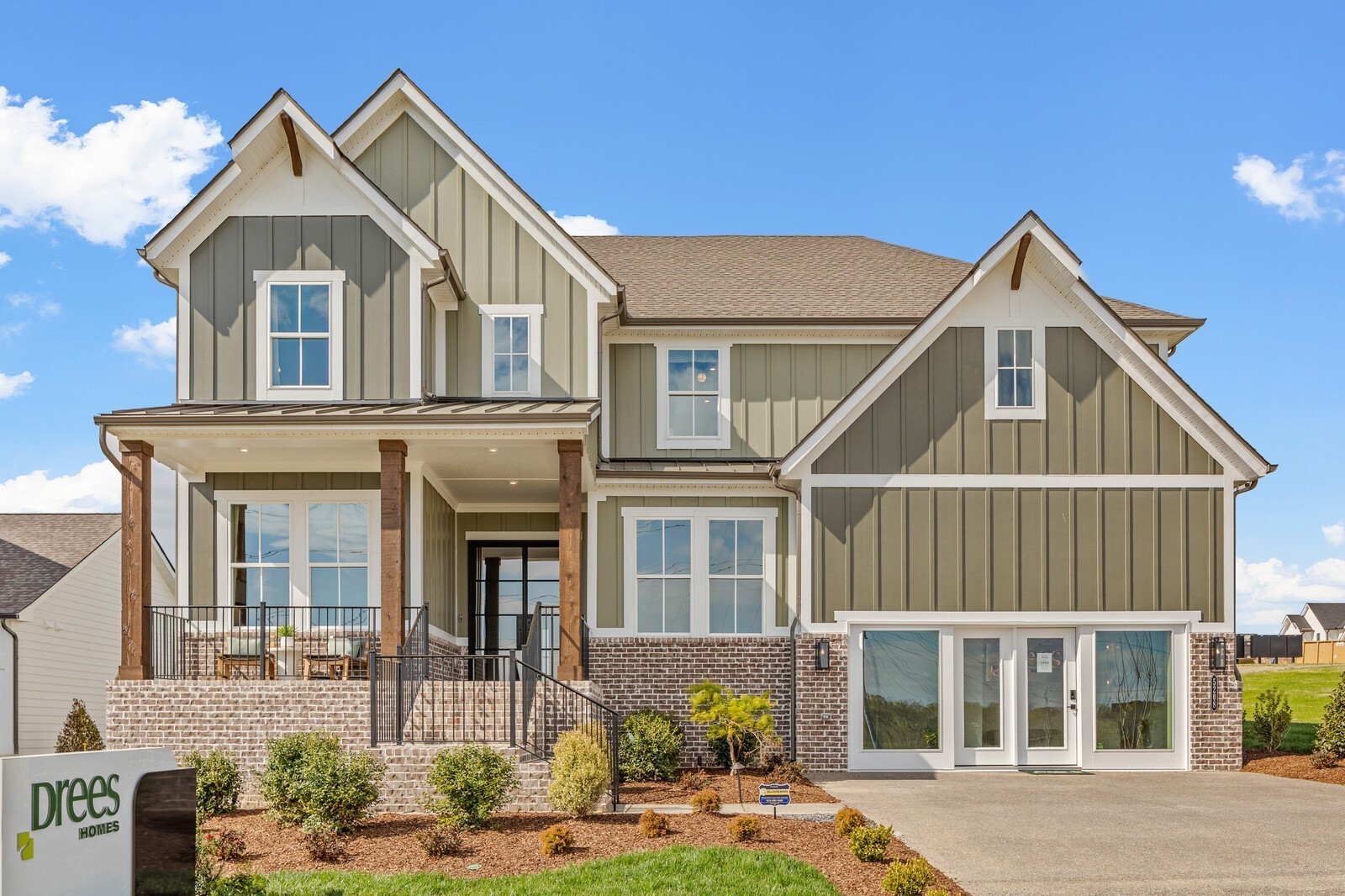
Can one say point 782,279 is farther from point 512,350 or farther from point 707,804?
point 707,804

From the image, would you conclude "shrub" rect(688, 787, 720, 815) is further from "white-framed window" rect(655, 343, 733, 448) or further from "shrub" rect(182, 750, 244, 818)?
"white-framed window" rect(655, 343, 733, 448)

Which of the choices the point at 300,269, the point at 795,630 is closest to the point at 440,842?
the point at 795,630

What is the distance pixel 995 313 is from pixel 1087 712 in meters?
5.84

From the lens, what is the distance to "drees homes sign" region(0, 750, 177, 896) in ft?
17.6

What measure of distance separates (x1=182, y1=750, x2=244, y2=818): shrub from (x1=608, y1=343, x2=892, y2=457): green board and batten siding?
8125 mm

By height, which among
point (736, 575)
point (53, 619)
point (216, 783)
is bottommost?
point (216, 783)

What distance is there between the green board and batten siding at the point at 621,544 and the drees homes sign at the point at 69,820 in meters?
11.6

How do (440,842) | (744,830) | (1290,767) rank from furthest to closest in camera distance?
1. (1290,767)
2. (744,830)
3. (440,842)

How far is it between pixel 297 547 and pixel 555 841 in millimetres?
8276

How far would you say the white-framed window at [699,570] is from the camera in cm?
1786

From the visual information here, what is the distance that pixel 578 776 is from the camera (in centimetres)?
1168

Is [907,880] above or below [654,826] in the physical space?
above

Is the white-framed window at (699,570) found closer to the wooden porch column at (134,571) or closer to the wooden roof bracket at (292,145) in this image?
the wooden porch column at (134,571)

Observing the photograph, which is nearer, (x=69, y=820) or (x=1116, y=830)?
(x=69, y=820)
